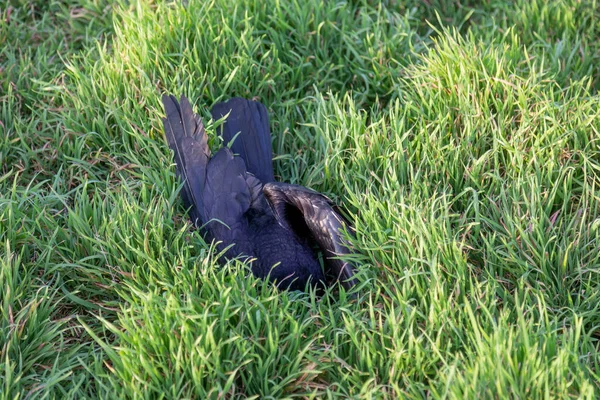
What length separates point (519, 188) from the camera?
3.13 metres

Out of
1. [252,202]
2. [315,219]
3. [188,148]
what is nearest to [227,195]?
[252,202]

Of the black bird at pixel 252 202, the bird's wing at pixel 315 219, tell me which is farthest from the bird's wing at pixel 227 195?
the bird's wing at pixel 315 219

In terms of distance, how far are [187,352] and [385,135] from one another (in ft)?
4.68

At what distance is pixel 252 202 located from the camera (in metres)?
Answer: 3.35

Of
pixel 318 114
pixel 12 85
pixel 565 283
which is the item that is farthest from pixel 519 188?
pixel 12 85

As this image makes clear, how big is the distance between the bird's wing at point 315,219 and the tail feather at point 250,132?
189 millimetres

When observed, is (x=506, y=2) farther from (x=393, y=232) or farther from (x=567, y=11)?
(x=393, y=232)

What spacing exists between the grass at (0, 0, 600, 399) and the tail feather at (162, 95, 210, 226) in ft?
0.21

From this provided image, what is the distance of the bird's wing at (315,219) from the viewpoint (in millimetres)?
3068

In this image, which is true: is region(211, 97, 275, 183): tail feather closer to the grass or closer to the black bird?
the black bird

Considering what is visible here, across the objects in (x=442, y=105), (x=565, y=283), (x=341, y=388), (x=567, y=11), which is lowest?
(x=341, y=388)

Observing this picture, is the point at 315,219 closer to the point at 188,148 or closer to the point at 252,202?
the point at 252,202

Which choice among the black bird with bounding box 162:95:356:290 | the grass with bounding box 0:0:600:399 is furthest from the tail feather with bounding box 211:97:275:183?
the grass with bounding box 0:0:600:399

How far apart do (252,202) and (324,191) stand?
1.10 ft
